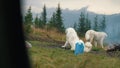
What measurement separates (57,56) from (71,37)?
1.57m

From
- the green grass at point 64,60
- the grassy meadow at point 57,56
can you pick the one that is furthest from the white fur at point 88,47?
the green grass at point 64,60

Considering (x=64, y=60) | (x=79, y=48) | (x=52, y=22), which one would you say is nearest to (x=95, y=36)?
(x=79, y=48)

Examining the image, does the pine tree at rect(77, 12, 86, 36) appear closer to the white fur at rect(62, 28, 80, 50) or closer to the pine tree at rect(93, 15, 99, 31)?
the white fur at rect(62, 28, 80, 50)

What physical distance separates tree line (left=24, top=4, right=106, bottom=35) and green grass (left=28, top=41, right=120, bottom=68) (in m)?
0.71

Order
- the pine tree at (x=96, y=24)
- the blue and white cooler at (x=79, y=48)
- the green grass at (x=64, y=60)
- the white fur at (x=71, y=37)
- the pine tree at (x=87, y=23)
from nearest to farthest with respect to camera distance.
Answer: the green grass at (x=64, y=60) → the blue and white cooler at (x=79, y=48) → the pine tree at (x=96, y=24) → the pine tree at (x=87, y=23) → the white fur at (x=71, y=37)

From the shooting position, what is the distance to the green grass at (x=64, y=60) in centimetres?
680

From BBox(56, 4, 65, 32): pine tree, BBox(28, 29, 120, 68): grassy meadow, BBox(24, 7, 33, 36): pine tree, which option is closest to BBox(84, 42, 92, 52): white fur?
BBox(28, 29, 120, 68): grassy meadow

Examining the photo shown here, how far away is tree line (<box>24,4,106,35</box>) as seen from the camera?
857 centimetres

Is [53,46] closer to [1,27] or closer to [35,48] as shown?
[35,48]

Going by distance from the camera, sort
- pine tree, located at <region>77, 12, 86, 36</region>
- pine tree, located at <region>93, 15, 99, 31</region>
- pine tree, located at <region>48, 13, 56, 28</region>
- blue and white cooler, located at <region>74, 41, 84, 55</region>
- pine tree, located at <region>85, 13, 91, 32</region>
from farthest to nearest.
Answer: pine tree, located at <region>48, 13, 56, 28</region>, pine tree, located at <region>85, 13, 91, 32</region>, pine tree, located at <region>93, 15, 99, 31</region>, pine tree, located at <region>77, 12, 86, 36</region>, blue and white cooler, located at <region>74, 41, 84, 55</region>

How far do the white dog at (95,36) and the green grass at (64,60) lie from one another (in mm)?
668

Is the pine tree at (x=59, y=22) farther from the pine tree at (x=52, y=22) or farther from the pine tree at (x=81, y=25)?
the pine tree at (x=81, y=25)

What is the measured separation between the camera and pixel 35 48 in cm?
803

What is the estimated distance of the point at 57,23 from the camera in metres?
9.38
